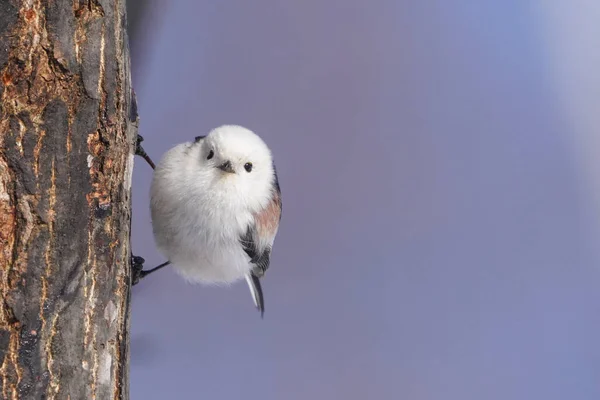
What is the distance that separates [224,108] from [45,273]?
3.40ft

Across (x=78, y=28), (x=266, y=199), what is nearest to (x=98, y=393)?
(x=78, y=28)

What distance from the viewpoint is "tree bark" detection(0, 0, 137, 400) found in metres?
0.57

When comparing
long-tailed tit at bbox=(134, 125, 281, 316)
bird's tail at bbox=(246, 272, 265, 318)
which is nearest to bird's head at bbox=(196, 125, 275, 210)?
long-tailed tit at bbox=(134, 125, 281, 316)

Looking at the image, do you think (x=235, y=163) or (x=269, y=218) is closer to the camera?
(x=235, y=163)

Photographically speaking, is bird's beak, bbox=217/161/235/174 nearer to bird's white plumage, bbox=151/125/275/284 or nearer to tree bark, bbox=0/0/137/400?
bird's white plumage, bbox=151/125/275/284

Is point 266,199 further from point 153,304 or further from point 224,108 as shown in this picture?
point 153,304

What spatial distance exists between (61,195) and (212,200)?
407mm

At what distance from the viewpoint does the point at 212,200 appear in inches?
39.5

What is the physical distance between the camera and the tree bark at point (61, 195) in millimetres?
573

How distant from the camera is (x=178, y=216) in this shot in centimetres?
99

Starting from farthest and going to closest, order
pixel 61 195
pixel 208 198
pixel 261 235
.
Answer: pixel 261 235
pixel 208 198
pixel 61 195

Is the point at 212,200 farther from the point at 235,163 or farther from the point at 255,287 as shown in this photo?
the point at 255,287

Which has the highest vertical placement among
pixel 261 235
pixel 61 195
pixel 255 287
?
pixel 61 195

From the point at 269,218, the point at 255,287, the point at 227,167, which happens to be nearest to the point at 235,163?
the point at 227,167
